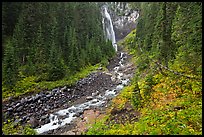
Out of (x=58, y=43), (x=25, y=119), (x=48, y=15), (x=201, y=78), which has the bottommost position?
(x=25, y=119)

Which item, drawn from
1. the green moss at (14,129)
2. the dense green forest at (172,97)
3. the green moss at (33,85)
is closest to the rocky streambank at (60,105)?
the green moss at (14,129)

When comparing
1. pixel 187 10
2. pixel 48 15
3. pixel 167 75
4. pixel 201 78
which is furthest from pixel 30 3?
pixel 201 78

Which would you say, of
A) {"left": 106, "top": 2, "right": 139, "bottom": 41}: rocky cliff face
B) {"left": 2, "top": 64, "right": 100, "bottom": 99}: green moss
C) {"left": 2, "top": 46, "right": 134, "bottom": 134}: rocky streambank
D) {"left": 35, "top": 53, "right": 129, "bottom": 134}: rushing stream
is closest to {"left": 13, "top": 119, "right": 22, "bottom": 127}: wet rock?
{"left": 2, "top": 46, "right": 134, "bottom": 134}: rocky streambank

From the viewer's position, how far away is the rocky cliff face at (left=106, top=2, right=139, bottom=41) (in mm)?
103312

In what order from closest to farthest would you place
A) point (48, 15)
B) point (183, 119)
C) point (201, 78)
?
point (183, 119), point (201, 78), point (48, 15)

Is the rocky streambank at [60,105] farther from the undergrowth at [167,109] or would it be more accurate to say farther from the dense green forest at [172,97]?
the undergrowth at [167,109]

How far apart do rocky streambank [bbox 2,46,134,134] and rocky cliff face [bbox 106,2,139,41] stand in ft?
237

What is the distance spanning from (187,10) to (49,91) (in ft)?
61.9

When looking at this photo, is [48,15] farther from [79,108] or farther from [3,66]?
[79,108]

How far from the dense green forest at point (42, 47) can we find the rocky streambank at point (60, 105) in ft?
9.28

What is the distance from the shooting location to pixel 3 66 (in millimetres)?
29047

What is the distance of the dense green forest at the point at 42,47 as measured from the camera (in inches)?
1153

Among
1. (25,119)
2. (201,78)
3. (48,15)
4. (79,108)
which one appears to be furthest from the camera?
(48,15)

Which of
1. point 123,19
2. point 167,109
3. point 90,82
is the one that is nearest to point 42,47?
point 90,82
